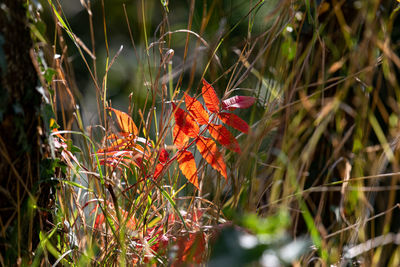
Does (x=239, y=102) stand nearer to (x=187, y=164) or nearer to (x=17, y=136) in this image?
(x=187, y=164)

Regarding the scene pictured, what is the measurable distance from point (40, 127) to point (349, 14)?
809 mm

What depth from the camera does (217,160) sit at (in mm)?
649

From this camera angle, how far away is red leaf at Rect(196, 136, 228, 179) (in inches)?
26.3

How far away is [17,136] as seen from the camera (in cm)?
56

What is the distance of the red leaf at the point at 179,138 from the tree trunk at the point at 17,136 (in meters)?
0.22

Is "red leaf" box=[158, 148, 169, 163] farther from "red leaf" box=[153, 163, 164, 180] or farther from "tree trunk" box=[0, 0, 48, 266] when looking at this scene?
"tree trunk" box=[0, 0, 48, 266]

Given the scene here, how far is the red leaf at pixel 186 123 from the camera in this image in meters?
0.68

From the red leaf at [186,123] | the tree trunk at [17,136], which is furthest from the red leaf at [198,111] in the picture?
the tree trunk at [17,136]

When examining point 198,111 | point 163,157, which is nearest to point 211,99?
point 198,111

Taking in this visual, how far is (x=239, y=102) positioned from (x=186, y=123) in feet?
0.31

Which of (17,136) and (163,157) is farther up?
(17,136)

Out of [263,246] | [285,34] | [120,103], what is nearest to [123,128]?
[285,34]

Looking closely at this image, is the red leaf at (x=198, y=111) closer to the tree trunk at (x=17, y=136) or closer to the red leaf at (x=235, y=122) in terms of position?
the red leaf at (x=235, y=122)

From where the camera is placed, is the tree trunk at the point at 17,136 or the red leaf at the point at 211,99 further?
the red leaf at the point at 211,99
